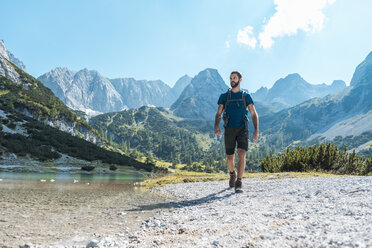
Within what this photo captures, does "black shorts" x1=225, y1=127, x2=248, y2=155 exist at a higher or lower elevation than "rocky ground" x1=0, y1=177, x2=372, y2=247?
higher

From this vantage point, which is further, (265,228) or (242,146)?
(242,146)

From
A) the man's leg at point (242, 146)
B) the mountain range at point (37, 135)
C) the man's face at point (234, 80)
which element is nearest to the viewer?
the man's leg at point (242, 146)

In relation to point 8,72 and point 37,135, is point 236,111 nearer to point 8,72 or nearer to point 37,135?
point 37,135

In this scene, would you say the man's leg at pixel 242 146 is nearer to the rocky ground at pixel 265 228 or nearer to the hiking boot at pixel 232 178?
the hiking boot at pixel 232 178

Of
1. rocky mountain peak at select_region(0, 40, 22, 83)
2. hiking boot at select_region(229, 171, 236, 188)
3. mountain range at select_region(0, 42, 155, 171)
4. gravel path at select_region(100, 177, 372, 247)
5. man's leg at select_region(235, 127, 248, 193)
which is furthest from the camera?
rocky mountain peak at select_region(0, 40, 22, 83)

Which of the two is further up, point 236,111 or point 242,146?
point 236,111

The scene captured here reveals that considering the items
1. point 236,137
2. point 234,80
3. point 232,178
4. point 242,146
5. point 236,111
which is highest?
point 234,80

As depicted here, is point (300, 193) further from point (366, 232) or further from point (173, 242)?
point (173, 242)

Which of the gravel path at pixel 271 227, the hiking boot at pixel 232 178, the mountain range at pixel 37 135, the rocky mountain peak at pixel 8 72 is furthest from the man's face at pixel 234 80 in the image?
the rocky mountain peak at pixel 8 72

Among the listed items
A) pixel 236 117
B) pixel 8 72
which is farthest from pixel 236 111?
pixel 8 72

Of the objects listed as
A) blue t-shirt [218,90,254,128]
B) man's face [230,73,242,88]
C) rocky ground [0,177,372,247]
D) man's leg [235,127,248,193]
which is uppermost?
man's face [230,73,242,88]

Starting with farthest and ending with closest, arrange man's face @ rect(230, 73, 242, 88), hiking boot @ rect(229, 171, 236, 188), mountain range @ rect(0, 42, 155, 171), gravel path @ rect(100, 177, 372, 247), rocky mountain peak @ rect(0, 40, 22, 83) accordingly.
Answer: rocky mountain peak @ rect(0, 40, 22, 83), mountain range @ rect(0, 42, 155, 171), hiking boot @ rect(229, 171, 236, 188), man's face @ rect(230, 73, 242, 88), gravel path @ rect(100, 177, 372, 247)

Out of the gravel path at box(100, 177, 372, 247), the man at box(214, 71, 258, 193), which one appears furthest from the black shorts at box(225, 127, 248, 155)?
the gravel path at box(100, 177, 372, 247)

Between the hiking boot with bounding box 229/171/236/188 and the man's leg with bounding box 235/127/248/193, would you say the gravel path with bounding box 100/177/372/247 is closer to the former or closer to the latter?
the man's leg with bounding box 235/127/248/193
